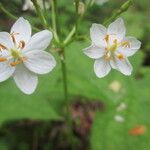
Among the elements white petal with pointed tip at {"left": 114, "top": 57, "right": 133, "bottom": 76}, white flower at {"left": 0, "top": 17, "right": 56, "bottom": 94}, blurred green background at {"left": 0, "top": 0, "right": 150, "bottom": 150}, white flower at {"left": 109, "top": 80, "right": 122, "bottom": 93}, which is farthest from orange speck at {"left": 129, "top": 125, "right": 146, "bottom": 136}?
white flower at {"left": 0, "top": 17, "right": 56, "bottom": 94}

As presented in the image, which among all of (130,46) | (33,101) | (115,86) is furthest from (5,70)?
(115,86)

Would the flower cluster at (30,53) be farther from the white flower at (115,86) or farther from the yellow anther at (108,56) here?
the white flower at (115,86)

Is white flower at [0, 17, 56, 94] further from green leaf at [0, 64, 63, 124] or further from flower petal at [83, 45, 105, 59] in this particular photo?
green leaf at [0, 64, 63, 124]

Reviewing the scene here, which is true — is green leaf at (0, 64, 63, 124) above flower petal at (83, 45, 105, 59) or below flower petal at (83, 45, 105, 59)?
below

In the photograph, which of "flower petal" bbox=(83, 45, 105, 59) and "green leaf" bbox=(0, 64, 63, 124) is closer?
"flower petal" bbox=(83, 45, 105, 59)

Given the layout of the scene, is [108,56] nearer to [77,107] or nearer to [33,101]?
[33,101]

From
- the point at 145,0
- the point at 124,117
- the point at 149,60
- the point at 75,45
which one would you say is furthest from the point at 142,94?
the point at 145,0

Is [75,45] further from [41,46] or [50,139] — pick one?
[41,46]
